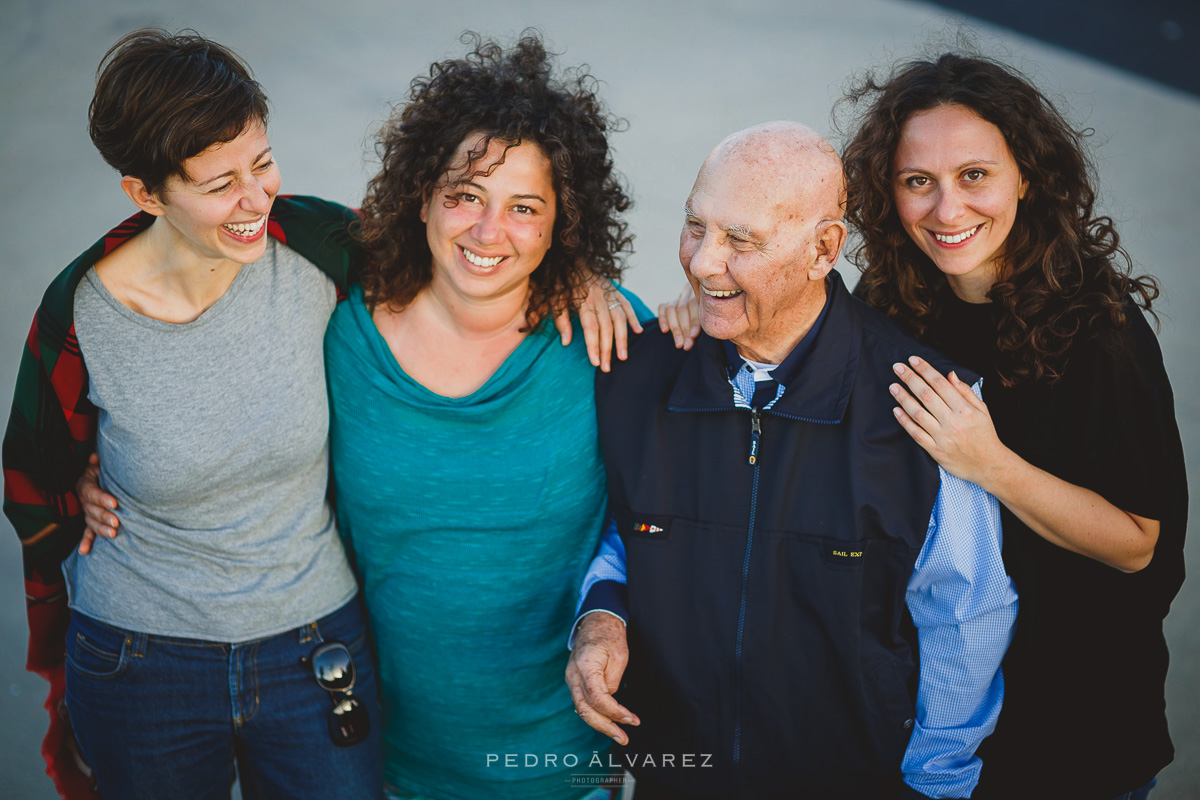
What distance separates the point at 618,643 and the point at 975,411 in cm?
82

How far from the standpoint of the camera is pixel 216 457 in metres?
1.77

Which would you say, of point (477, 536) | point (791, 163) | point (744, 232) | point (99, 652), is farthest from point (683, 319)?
point (99, 652)

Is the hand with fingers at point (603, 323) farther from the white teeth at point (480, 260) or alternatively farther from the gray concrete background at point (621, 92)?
the gray concrete background at point (621, 92)

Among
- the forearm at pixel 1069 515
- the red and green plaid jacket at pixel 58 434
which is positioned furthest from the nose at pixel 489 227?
the forearm at pixel 1069 515

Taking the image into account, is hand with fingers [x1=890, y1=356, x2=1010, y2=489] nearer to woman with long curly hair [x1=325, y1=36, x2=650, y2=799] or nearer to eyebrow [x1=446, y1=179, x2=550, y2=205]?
woman with long curly hair [x1=325, y1=36, x2=650, y2=799]

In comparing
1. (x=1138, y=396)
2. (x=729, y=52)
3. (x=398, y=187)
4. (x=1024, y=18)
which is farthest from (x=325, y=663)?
(x=1024, y=18)

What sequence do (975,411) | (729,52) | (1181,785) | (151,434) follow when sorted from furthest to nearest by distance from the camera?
(729,52)
(1181,785)
(151,434)
(975,411)

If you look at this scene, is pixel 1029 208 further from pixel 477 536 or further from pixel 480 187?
pixel 477 536

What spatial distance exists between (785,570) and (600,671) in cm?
41

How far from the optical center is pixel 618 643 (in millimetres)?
1775

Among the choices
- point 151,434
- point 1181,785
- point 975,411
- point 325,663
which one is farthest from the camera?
point 1181,785

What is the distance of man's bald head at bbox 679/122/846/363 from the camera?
1.67 meters

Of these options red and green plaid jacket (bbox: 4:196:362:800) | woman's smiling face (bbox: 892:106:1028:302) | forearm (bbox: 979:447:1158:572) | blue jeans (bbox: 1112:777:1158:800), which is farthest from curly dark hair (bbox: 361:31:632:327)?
blue jeans (bbox: 1112:777:1158:800)

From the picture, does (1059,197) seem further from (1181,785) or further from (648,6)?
(648,6)
